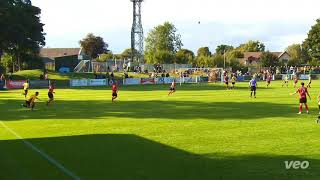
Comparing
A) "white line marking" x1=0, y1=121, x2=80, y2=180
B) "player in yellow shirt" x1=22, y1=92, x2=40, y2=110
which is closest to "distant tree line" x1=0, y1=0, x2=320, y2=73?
"player in yellow shirt" x1=22, y1=92, x2=40, y2=110

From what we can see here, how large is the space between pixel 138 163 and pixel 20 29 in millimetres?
70524

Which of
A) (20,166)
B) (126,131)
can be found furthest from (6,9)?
(20,166)

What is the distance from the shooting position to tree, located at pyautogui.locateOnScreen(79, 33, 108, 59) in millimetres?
152125

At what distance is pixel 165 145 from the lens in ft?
59.9

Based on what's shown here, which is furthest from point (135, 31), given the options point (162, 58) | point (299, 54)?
point (299, 54)

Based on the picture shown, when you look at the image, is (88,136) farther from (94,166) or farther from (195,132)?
(94,166)

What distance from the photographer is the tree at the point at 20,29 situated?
79.7 m

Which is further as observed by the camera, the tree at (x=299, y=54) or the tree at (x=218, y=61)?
the tree at (x=299, y=54)

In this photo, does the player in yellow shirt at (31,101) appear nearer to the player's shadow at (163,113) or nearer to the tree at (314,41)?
the player's shadow at (163,113)

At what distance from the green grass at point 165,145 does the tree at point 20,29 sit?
53.0 m

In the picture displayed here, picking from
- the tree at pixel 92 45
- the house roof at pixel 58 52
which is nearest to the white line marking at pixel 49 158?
the house roof at pixel 58 52

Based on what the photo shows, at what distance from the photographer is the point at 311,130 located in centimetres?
2142

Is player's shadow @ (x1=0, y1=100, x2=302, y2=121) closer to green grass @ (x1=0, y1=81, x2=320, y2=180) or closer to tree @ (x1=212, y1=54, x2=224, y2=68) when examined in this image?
green grass @ (x1=0, y1=81, x2=320, y2=180)

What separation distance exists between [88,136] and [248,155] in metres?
7.65
